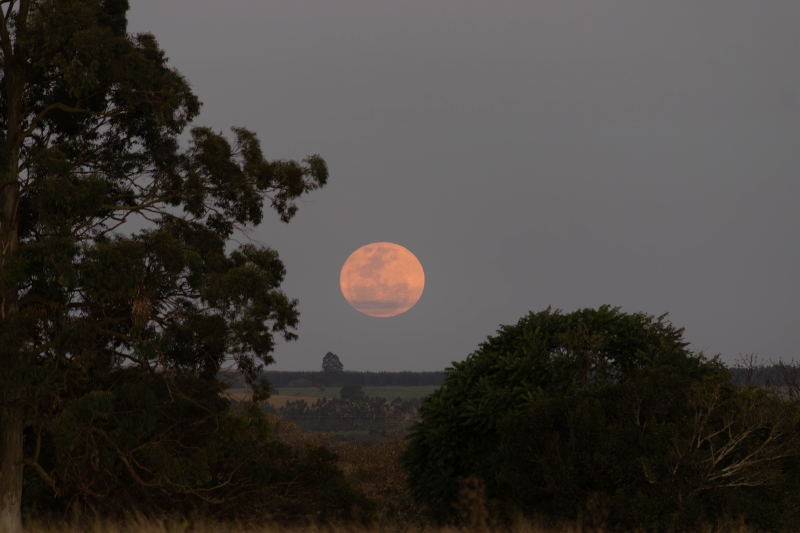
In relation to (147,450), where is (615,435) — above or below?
above

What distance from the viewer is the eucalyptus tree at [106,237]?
17.6 metres

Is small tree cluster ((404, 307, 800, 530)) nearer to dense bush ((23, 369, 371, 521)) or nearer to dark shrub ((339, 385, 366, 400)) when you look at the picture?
dense bush ((23, 369, 371, 521))

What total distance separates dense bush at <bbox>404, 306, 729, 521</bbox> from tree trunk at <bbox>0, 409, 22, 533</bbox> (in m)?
10.1

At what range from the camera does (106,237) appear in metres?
19.0

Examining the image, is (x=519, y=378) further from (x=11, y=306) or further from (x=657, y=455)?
(x=11, y=306)

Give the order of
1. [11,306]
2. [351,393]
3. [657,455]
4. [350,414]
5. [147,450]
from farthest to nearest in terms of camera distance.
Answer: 1. [351,393]
2. [350,414]
3. [147,450]
4. [11,306]
5. [657,455]

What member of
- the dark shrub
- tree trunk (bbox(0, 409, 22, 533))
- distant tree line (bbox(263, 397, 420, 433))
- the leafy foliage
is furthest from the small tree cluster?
the dark shrub

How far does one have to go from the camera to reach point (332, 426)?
456ft

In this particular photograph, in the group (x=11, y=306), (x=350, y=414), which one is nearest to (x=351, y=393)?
(x=350, y=414)

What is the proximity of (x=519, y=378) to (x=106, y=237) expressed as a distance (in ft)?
35.7

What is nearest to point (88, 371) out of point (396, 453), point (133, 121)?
point (133, 121)

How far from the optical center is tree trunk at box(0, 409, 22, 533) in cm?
1944

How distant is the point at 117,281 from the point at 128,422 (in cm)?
388

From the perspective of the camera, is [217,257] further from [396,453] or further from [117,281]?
[396,453]
